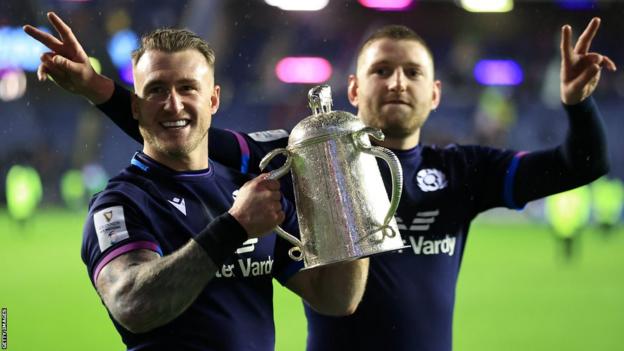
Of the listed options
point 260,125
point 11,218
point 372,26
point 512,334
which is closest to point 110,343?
point 512,334

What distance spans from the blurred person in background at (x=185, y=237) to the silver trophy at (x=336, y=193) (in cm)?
11

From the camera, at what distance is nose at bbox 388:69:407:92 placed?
3.10m

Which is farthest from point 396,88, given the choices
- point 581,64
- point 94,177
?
point 94,177

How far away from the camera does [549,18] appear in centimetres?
1656

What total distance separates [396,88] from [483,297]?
625 centimetres

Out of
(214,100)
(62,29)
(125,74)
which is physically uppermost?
(125,74)

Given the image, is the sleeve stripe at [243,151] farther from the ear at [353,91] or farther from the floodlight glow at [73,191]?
the floodlight glow at [73,191]

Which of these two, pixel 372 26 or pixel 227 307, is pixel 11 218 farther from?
pixel 227 307

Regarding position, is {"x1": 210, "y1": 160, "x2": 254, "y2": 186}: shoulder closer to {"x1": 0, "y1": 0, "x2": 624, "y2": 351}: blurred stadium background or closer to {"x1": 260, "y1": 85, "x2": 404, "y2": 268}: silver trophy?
{"x1": 260, "y1": 85, "x2": 404, "y2": 268}: silver trophy

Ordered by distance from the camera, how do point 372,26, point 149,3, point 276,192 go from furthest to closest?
point 372,26 → point 149,3 → point 276,192

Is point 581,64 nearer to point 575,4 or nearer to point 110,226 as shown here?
point 110,226

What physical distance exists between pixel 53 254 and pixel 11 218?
9.82ft

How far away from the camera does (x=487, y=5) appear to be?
54.6ft

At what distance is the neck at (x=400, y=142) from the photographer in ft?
10.4
